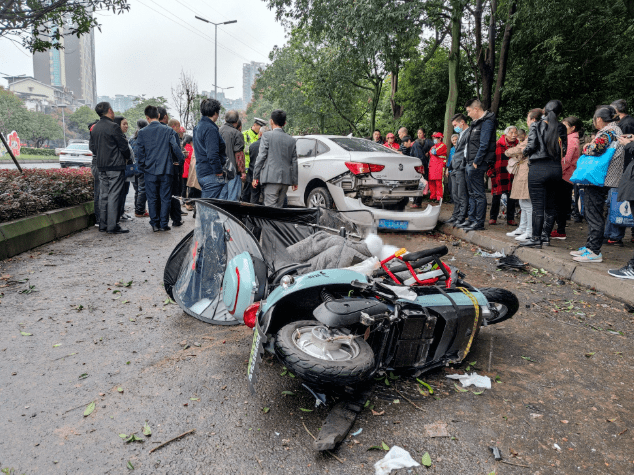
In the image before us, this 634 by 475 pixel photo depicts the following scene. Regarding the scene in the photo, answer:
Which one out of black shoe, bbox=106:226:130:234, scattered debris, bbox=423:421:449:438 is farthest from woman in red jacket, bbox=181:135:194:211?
scattered debris, bbox=423:421:449:438

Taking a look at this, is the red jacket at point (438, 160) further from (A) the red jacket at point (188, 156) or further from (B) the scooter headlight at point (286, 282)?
(B) the scooter headlight at point (286, 282)

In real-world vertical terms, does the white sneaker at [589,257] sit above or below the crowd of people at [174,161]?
below

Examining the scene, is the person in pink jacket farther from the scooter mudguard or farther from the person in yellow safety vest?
the scooter mudguard

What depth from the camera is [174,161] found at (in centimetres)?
755

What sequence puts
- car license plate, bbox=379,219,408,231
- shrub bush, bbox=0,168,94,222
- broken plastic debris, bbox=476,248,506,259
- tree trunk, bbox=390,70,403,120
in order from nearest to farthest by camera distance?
shrub bush, bbox=0,168,94,222
broken plastic debris, bbox=476,248,506,259
car license plate, bbox=379,219,408,231
tree trunk, bbox=390,70,403,120

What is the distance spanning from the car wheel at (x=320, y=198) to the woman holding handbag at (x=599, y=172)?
376 cm

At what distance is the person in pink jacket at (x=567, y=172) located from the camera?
696 centimetres

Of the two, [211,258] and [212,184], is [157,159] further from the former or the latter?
[211,258]

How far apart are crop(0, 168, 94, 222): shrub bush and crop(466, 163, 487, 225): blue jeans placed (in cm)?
689

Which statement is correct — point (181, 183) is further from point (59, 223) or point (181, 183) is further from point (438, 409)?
point (438, 409)

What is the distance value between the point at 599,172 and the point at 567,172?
90.5 inches

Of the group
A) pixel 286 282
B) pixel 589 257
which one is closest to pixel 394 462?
pixel 286 282

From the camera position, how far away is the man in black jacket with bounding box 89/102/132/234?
717cm

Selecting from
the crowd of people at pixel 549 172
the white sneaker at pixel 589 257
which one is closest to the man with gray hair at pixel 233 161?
the crowd of people at pixel 549 172
